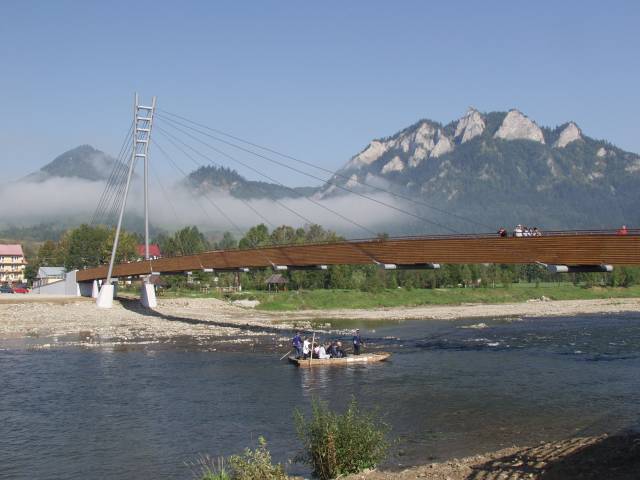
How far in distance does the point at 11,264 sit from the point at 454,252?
168 m

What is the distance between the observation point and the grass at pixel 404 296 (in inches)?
3782

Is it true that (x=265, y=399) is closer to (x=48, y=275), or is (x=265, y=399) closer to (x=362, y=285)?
(x=362, y=285)

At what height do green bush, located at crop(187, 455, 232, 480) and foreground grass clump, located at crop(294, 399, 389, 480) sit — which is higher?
foreground grass clump, located at crop(294, 399, 389, 480)

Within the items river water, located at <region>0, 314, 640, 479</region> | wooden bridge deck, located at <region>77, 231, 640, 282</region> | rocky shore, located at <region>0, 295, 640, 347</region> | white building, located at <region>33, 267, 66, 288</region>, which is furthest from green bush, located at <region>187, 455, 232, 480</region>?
white building, located at <region>33, 267, 66, 288</region>

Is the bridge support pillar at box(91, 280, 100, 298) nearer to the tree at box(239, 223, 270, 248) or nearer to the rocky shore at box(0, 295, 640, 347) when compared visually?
the rocky shore at box(0, 295, 640, 347)

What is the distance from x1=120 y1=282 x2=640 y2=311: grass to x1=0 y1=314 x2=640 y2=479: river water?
143 feet

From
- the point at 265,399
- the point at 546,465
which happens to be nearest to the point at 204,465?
the point at 546,465

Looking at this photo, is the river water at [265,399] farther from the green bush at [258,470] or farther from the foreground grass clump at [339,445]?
the green bush at [258,470]

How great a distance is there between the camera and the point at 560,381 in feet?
114

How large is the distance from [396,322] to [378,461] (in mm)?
55762

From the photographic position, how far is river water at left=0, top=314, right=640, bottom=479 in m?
23.1

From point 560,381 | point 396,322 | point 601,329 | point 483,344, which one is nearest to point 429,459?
point 560,381

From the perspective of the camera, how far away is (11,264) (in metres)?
185

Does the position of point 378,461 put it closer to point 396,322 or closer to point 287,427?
point 287,427
